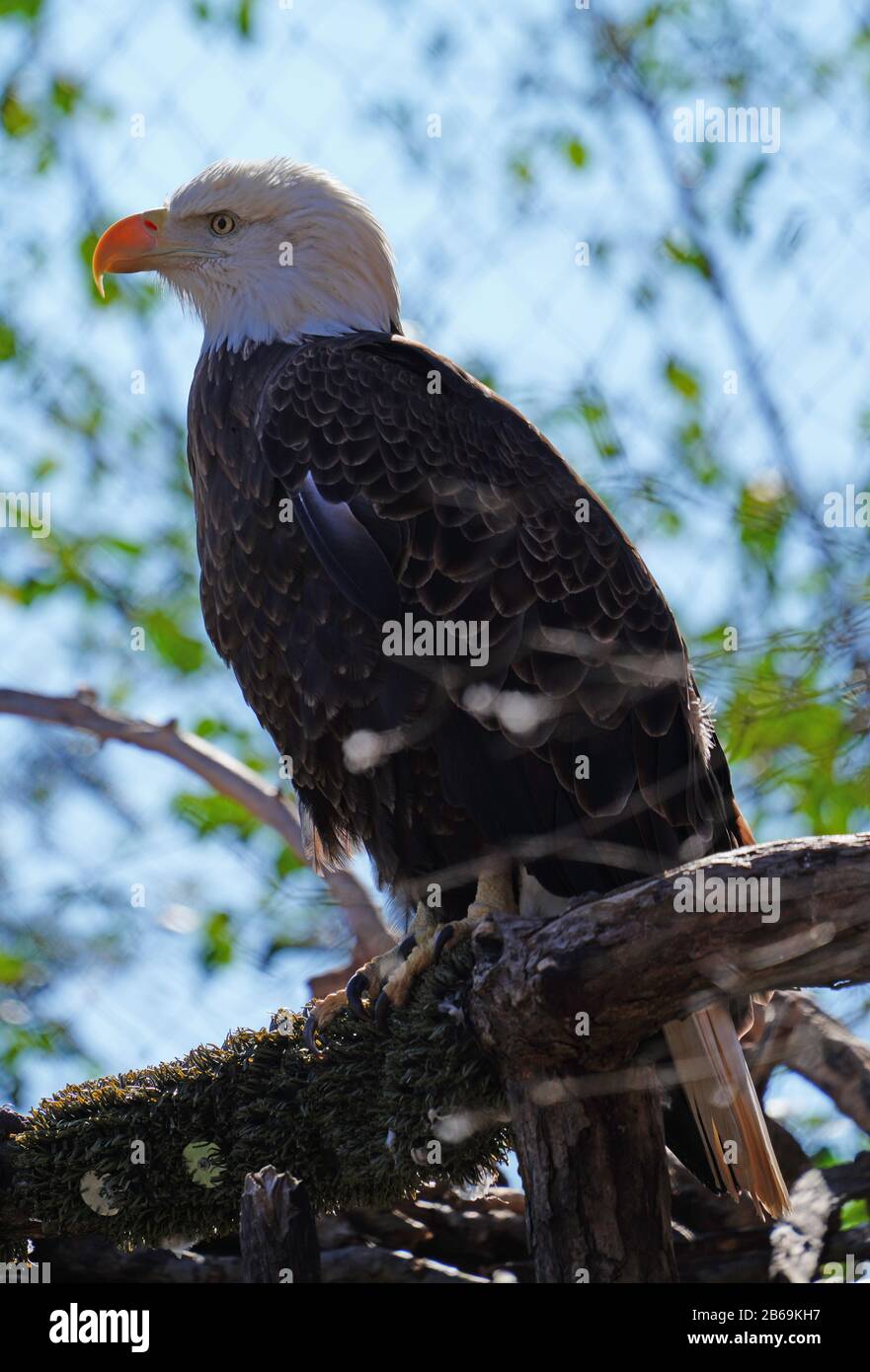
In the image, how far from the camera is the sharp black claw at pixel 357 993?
3.02m

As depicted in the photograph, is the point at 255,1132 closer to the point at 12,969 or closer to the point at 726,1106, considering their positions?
the point at 726,1106

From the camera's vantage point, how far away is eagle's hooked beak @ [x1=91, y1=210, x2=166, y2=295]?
3938mm

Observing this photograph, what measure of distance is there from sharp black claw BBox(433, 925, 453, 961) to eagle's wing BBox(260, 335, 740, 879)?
376mm

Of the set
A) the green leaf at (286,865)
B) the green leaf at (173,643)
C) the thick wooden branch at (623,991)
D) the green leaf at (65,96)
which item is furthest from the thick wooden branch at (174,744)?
the green leaf at (65,96)

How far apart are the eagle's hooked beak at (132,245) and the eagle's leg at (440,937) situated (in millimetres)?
1974

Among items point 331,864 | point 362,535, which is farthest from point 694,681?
point 331,864

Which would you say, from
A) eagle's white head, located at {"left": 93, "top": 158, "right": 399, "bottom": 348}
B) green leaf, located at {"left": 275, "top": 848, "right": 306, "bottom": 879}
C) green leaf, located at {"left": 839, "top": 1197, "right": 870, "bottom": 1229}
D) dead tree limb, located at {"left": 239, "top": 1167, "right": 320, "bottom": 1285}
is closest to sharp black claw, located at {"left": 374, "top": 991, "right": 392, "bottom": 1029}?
dead tree limb, located at {"left": 239, "top": 1167, "right": 320, "bottom": 1285}

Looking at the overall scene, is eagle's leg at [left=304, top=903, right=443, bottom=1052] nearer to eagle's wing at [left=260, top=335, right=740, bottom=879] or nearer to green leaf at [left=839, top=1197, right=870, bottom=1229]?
eagle's wing at [left=260, top=335, right=740, bottom=879]

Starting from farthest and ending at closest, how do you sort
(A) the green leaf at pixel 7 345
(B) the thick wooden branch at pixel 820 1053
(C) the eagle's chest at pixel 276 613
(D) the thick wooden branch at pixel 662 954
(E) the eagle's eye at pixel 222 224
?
(A) the green leaf at pixel 7 345 → (E) the eagle's eye at pixel 222 224 → (B) the thick wooden branch at pixel 820 1053 → (C) the eagle's chest at pixel 276 613 → (D) the thick wooden branch at pixel 662 954

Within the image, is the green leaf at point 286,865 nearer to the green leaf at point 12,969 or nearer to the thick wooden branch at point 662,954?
the green leaf at point 12,969

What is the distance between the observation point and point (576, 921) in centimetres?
234

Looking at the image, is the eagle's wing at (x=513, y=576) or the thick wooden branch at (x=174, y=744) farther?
the thick wooden branch at (x=174, y=744)

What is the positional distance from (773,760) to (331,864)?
119 cm
